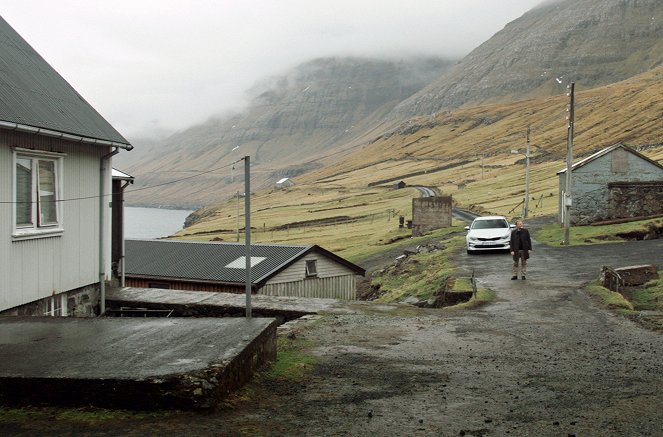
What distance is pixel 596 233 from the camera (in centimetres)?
3356

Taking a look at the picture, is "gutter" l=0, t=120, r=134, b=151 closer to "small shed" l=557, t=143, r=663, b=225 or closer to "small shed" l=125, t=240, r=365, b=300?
"small shed" l=125, t=240, r=365, b=300

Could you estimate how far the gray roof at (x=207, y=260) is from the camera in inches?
1066

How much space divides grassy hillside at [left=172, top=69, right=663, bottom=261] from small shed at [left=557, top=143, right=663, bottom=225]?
53.2ft

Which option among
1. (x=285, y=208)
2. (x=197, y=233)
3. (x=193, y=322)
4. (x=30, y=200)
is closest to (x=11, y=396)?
(x=193, y=322)

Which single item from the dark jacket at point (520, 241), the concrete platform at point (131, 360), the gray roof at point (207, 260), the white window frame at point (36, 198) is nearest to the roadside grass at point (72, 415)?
the concrete platform at point (131, 360)

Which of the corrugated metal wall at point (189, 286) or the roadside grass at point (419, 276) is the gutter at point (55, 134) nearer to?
the roadside grass at point (419, 276)

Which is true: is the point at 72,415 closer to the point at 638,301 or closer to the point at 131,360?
the point at 131,360

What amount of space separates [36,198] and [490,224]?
23.7 meters

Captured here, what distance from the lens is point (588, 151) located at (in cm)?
12544

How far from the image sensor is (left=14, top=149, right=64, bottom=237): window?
11.7m

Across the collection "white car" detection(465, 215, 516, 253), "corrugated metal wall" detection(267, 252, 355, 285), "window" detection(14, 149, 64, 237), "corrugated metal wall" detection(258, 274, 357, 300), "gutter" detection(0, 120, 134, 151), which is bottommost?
"corrugated metal wall" detection(258, 274, 357, 300)

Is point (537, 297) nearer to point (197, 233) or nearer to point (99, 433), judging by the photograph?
point (99, 433)

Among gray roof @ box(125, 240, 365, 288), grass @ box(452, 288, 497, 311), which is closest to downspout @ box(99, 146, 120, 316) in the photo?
grass @ box(452, 288, 497, 311)

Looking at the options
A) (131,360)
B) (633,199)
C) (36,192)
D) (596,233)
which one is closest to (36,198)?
(36,192)
